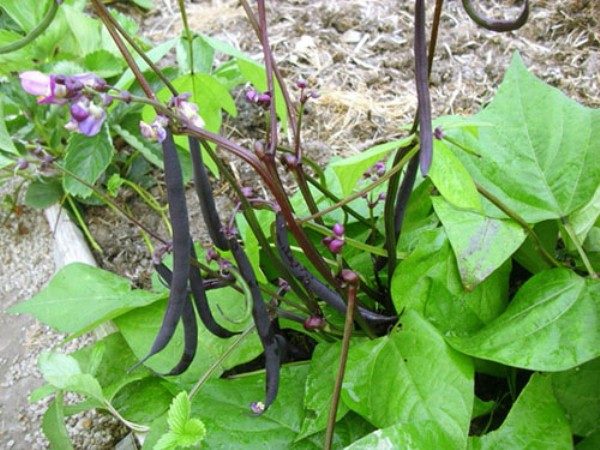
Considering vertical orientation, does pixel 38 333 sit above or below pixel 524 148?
below

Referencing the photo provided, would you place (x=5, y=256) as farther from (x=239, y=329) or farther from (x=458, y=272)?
(x=458, y=272)

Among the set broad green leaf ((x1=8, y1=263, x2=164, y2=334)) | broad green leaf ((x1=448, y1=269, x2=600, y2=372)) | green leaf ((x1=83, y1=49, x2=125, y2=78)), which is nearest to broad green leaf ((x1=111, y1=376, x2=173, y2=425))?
broad green leaf ((x1=8, y1=263, x2=164, y2=334))

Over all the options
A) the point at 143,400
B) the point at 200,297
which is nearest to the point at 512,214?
the point at 200,297

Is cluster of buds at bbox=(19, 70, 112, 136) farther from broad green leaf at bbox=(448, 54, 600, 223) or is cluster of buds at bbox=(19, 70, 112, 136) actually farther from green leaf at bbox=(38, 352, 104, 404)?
broad green leaf at bbox=(448, 54, 600, 223)

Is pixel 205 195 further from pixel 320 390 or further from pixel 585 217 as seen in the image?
pixel 585 217

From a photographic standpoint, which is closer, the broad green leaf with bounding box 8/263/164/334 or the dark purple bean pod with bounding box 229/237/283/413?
the dark purple bean pod with bounding box 229/237/283/413

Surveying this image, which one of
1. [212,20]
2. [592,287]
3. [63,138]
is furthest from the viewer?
[212,20]

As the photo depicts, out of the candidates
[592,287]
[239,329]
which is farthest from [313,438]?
[592,287]
